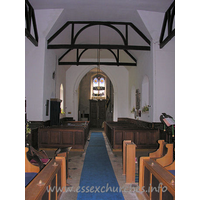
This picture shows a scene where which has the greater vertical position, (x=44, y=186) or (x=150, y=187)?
(x=44, y=186)

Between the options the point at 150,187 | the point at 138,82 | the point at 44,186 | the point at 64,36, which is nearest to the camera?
the point at 44,186

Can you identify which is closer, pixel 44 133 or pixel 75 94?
pixel 44 133

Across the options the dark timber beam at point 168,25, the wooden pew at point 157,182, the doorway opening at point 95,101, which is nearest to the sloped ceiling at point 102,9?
the dark timber beam at point 168,25

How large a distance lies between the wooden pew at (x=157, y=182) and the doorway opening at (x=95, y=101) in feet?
44.3

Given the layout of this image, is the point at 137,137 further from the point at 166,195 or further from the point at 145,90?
the point at 166,195

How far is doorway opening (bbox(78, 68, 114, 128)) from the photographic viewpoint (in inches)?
659

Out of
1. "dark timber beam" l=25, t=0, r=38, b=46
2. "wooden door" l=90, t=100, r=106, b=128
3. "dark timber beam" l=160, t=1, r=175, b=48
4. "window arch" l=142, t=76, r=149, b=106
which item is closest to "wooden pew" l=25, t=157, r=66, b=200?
"dark timber beam" l=25, t=0, r=38, b=46

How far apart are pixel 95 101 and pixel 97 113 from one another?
42.0 inches
